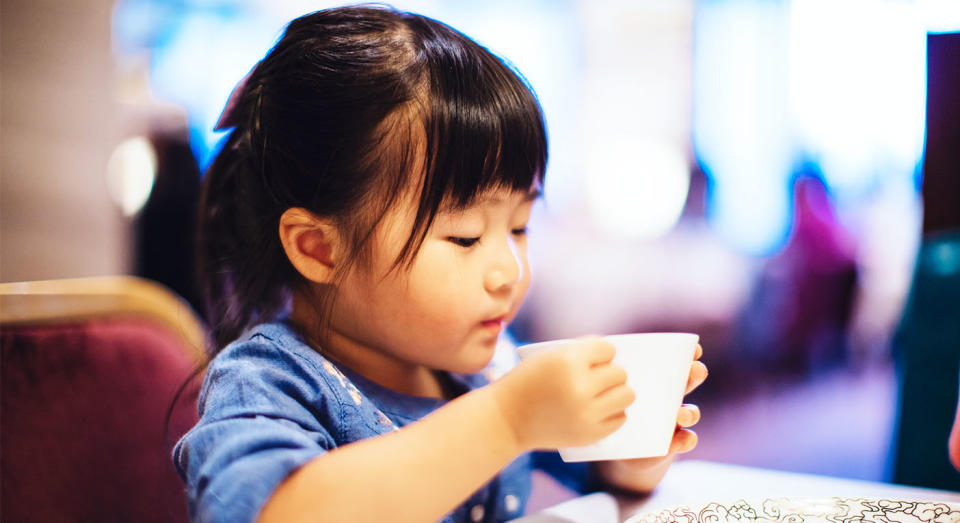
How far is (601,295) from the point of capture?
3.93 m

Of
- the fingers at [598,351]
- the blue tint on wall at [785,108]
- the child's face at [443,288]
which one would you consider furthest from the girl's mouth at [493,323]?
the blue tint on wall at [785,108]

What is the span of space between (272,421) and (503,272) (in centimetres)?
24

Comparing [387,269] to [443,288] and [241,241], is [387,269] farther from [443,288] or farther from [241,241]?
[241,241]

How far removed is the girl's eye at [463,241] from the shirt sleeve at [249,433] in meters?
0.17

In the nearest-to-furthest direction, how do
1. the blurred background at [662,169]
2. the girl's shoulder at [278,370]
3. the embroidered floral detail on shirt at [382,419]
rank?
the girl's shoulder at [278,370], the embroidered floral detail on shirt at [382,419], the blurred background at [662,169]

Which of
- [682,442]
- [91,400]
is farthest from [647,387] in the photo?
[91,400]

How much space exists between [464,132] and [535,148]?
9cm

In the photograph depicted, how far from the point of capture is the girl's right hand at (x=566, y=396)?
1.39ft

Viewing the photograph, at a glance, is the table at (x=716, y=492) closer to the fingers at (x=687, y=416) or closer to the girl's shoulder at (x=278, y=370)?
the fingers at (x=687, y=416)

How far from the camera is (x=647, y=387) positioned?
0.45m

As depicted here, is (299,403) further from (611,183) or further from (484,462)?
(611,183)

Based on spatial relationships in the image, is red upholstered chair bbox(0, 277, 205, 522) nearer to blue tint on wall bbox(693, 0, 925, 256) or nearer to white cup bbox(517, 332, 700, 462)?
white cup bbox(517, 332, 700, 462)

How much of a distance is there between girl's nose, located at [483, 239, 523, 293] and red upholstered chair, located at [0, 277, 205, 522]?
1.18ft

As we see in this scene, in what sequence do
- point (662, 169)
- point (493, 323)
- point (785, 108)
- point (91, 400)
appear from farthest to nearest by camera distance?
1. point (662, 169)
2. point (785, 108)
3. point (91, 400)
4. point (493, 323)
